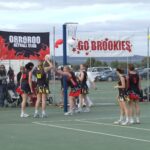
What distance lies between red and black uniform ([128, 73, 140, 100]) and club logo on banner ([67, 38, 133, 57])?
7999mm

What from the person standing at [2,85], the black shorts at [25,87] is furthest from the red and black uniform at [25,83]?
the person standing at [2,85]

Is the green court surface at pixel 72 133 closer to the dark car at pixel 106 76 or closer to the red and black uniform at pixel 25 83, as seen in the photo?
the red and black uniform at pixel 25 83

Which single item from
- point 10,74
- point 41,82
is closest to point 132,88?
Result: point 41,82

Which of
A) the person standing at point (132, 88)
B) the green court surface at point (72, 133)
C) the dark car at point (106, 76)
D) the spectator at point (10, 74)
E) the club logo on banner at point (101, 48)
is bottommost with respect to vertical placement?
the green court surface at point (72, 133)

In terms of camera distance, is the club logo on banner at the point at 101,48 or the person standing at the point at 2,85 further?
the club logo on banner at the point at 101,48

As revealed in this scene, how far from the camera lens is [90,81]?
2283cm

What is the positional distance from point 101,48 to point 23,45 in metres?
3.37

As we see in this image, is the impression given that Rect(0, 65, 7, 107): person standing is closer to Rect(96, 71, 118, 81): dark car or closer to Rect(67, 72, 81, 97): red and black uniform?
Rect(67, 72, 81, 97): red and black uniform

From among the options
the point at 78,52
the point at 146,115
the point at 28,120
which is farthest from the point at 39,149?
the point at 78,52

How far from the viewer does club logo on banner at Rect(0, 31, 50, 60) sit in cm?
2416

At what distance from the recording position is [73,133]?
1423 cm

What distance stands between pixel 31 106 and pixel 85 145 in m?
12.2

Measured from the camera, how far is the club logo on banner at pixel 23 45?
951 inches

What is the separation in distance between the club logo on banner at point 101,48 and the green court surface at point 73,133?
4623 millimetres
